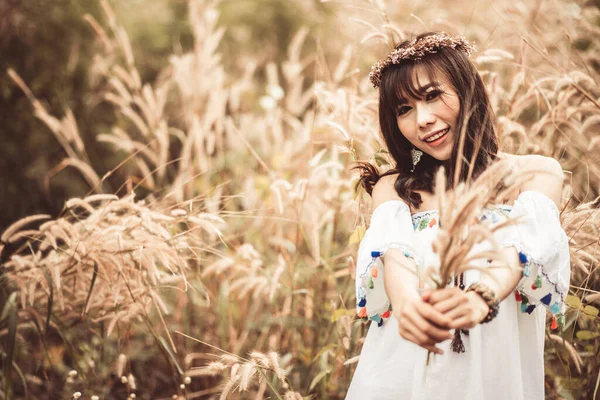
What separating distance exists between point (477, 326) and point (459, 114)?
2.12 feet

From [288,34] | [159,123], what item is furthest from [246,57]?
[159,123]

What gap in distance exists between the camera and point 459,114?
5.55 feet

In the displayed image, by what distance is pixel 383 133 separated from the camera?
1857 mm

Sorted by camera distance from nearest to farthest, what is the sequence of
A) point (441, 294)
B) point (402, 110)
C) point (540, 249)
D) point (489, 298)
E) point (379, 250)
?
point (441, 294)
point (489, 298)
point (540, 249)
point (379, 250)
point (402, 110)

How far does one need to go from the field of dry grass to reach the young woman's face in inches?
12.8

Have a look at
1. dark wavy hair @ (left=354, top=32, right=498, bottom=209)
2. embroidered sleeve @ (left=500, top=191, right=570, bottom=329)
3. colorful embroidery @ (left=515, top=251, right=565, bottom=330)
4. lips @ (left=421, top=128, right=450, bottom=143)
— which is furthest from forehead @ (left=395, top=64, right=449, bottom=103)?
colorful embroidery @ (left=515, top=251, right=565, bottom=330)

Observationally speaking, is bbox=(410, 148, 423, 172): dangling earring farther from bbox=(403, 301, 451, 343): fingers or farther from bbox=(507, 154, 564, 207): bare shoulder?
bbox=(403, 301, 451, 343): fingers

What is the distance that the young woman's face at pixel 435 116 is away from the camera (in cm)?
166

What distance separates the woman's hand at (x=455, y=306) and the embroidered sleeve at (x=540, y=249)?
0.27 m

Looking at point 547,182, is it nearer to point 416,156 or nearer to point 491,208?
point 491,208

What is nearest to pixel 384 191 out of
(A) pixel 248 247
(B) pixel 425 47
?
(B) pixel 425 47

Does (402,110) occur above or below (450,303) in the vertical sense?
above

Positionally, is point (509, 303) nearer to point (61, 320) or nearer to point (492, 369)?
point (492, 369)

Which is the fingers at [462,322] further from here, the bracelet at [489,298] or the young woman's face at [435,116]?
the young woman's face at [435,116]
